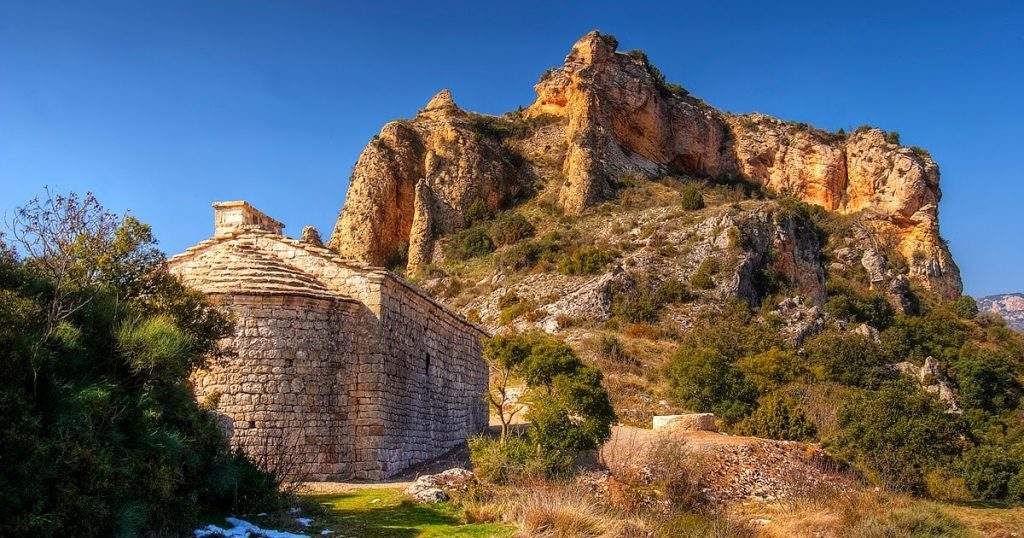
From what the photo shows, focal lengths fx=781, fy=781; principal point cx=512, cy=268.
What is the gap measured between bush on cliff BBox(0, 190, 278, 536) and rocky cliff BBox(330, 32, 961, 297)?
44984 mm

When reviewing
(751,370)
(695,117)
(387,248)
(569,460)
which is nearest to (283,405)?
(569,460)

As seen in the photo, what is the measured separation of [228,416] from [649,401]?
1913cm

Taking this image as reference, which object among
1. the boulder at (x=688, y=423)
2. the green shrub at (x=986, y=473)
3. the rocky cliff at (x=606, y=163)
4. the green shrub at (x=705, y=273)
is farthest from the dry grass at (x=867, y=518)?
the rocky cliff at (x=606, y=163)

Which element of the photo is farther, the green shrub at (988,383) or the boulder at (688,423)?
the green shrub at (988,383)

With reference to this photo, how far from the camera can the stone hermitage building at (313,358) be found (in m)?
14.5

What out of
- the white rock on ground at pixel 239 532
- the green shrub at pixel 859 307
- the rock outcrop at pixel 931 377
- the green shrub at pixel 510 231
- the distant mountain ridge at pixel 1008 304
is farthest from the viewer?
the distant mountain ridge at pixel 1008 304

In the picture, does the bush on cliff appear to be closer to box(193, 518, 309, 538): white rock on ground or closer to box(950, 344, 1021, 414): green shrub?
box(193, 518, 309, 538): white rock on ground

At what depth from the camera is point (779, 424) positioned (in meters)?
23.4

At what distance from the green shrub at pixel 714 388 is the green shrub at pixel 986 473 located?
6931 millimetres

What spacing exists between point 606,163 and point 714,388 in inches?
1417

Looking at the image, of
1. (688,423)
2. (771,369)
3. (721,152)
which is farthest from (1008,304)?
(688,423)

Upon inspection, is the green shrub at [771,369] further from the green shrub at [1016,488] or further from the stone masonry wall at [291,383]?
the stone masonry wall at [291,383]

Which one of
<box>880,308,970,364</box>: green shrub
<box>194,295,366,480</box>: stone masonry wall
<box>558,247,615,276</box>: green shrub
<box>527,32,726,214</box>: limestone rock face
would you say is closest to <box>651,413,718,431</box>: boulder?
<box>194,295,366,480</box>: stone masonry wall

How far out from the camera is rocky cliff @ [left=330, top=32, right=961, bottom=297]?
2281 inches
